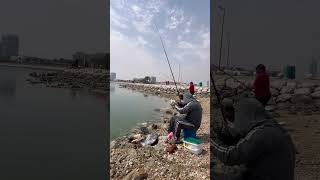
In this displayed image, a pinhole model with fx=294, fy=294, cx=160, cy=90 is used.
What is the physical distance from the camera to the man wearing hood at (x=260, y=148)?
1.54 metres

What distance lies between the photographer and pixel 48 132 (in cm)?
281

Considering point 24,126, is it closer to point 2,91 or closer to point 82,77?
point 2,91

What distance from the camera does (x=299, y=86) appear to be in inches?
252

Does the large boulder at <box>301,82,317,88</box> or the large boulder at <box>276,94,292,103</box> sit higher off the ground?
the large boulder at <box>301,82,317,88</box>

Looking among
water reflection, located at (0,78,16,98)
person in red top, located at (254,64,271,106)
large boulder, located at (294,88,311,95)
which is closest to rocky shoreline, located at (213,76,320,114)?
large boulder, located at (294,88,311,95)

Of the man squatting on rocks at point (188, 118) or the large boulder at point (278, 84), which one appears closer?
the man squatting on rocks at point (188, 118)

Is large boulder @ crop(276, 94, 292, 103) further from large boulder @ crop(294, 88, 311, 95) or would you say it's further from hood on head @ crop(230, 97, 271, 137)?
hood on head @ crop(230, 97, 271, 137)

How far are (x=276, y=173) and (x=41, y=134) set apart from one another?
2104 millimetres

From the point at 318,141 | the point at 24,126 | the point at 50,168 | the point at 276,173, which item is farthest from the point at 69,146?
the point at 318,141

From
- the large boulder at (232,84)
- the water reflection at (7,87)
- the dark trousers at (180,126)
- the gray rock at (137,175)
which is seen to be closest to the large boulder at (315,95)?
the large boulder at (232,84)

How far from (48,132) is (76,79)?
0.61 meters

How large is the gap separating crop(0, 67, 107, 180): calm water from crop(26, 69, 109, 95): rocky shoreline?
0.23ft

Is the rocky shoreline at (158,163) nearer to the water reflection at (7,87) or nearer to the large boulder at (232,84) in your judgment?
the large boulder at (232,84)

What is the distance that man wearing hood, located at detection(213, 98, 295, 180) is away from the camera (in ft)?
5.05
